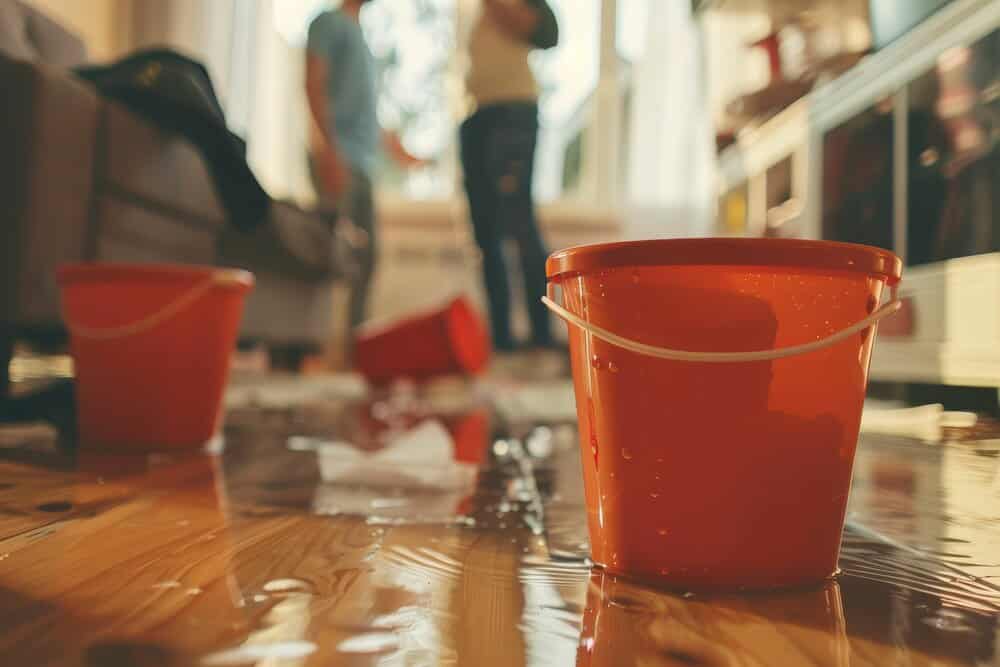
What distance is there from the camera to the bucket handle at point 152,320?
3.46 feet

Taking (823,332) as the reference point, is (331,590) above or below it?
below

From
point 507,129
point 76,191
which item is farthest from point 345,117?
point 76,191

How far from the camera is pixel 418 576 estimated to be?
53cm

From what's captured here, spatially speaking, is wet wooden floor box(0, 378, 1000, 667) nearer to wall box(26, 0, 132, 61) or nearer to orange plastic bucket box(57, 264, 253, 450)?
orange plastic bucket box(57, 264, 253, 450)

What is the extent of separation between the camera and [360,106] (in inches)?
126

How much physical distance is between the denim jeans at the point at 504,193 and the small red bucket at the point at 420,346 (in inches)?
13.0

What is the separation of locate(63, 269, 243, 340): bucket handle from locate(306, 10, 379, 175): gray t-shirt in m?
2.16

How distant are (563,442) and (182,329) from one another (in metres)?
0.63

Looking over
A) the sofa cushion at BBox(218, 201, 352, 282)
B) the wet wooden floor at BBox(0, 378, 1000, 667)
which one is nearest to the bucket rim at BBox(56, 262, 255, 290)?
the wet wooden floor at BBox(0, 378, 1000, 667)

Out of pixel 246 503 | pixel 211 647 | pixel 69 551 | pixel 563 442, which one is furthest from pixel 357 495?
pixel 563 442

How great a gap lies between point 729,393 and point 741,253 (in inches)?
3.3

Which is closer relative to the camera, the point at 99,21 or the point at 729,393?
the point at 729,393

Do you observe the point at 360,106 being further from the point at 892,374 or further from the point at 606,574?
the point at 606,574

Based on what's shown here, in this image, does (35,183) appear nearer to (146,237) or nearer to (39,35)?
(146,237)
